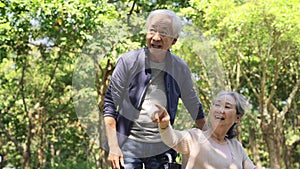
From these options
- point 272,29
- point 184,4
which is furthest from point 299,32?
point 184,4

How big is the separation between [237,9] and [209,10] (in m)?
0.63

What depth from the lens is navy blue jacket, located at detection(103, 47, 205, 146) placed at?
2707 millimetres

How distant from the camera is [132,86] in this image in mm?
2719

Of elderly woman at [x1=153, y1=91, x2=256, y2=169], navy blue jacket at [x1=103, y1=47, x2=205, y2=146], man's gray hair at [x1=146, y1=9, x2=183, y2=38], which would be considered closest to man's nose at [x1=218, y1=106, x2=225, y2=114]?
elderly woman at [x1=153, y1=91, x2=256, y2=169]

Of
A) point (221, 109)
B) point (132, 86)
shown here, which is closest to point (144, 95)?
point (132, 86)

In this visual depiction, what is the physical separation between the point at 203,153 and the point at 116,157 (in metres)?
0.61

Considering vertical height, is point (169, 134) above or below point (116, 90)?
below

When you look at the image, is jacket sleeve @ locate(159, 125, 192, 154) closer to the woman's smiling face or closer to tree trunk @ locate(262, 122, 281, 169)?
the woman's smiling face

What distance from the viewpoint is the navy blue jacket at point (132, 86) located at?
271 centimetres

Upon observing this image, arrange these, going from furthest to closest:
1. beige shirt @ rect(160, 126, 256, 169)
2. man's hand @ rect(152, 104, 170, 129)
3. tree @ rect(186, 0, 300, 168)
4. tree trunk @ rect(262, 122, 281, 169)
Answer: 1. tree trunk @ rect(262, 122, 281, 169)
2. tree @ rect(186, 0, 300, 168)
3. beige shirt @ rect(160, 126, 256, 169)
4. man's hand @ rect(152, 104, 170, 129)

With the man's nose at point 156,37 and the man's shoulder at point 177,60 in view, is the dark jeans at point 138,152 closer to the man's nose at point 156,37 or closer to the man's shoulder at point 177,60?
the man's shoulder at point 177,60

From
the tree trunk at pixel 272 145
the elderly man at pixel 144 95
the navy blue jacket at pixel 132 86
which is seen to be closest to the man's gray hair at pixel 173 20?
the elderly man at pixel 144 95

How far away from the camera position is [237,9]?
12648 millimetres

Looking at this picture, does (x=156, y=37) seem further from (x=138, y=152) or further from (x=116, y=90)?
(x=138, y=152)
